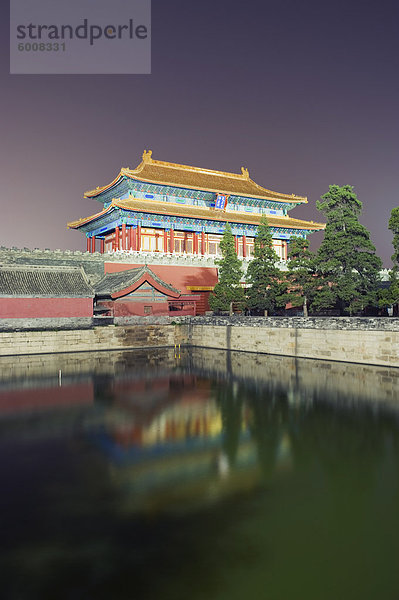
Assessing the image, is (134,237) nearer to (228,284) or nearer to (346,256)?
(228,284)

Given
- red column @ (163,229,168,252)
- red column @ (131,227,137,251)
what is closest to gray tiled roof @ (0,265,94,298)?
red column @ (131,227,137,251)

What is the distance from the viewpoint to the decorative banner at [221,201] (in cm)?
4121

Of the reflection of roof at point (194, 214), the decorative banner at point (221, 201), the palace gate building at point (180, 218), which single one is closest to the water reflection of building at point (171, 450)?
the palace gate building at point (180, 218)

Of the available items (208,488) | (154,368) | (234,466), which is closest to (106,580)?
(208,488)

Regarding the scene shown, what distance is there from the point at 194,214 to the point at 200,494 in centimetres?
3379

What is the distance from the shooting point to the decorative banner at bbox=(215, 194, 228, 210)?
41.2 m

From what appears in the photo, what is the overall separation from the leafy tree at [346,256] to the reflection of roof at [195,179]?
1826 cm

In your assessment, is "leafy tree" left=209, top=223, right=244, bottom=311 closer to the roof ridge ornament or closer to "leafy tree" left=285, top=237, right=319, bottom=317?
"leafy tree" left=285, top=237, right=319, bottom=317

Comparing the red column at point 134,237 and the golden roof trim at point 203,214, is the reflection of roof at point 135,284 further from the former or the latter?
the golden roof trim at point 203,214

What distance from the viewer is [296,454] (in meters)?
8.41

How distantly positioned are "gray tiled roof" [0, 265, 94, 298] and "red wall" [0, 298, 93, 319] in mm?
323

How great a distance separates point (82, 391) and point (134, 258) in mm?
21334

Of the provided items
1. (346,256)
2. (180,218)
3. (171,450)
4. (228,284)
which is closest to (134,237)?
(180,218)

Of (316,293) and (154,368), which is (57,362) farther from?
(316,293)
